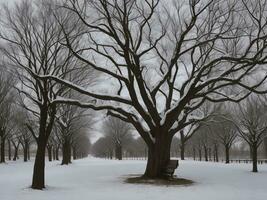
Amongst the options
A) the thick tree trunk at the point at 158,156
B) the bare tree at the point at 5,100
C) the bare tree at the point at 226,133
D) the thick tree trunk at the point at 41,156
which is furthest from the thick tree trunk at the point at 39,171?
the bare tree at the point at 226,133

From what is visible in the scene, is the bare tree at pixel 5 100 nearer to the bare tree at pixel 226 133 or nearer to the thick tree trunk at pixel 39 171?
the thick tree trunk at pixel 39 171

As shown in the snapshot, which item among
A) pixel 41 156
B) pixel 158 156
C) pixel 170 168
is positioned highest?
pixel 41 156

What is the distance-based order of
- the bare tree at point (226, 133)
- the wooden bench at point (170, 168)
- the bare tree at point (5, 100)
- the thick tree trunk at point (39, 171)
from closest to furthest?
the thick tree trunk at point (39, 171), the wooden bench at point (170, 168), the bare tree at point (5, 100), the bare tree at point (226, 133)

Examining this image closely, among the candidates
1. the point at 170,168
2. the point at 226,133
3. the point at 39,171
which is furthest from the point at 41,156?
the point at 226,133

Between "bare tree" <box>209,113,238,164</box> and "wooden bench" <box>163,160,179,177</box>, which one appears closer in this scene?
"wooden bench" <box>163,160,179,177</box>

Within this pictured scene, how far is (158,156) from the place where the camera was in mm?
19984

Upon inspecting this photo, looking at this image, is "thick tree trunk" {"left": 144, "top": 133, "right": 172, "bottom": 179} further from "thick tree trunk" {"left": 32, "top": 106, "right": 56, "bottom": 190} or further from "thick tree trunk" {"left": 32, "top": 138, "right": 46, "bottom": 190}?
"thick tree trunk" {"left": 32, "top": 138, "right": 46, "bottom": 190}

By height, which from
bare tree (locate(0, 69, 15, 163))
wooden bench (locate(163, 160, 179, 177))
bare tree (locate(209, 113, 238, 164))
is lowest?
wooden bench (locate(163, 160, 179, 177))

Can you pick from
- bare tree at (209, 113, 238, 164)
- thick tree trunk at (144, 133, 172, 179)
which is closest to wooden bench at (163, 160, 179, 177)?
thick tree trunk at (144, 133, 172, 179)

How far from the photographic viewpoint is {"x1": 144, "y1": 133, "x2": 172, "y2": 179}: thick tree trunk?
65.3 feet

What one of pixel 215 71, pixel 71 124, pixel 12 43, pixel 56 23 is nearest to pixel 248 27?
pixel 215 71

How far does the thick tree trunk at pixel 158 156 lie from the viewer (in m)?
19.9

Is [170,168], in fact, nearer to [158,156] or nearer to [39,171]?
[158,156]

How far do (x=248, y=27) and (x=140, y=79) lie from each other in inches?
252
